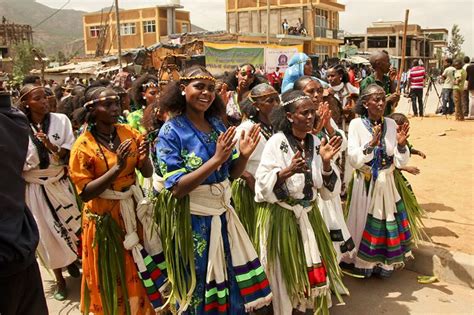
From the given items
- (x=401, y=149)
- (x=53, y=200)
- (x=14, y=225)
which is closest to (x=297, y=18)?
(x=401, y=149)

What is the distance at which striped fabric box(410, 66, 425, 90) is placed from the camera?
505 inches

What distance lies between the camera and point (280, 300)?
319 cm

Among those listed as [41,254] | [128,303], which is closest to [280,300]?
[128,303]

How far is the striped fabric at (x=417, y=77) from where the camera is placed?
42.1 feet

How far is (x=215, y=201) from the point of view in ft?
9.15

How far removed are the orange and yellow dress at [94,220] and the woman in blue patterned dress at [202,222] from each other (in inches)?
14.3

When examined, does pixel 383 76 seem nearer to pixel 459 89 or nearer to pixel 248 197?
pixel 248 197

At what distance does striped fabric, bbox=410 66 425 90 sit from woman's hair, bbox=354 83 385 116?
979 cm

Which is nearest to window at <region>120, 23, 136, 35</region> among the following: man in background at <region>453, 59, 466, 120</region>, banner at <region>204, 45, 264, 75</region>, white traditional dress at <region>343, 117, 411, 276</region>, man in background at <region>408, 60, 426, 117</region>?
banner at <region>204, 45, 264, 75</region>

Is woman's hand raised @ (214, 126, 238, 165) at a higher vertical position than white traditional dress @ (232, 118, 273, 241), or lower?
higher

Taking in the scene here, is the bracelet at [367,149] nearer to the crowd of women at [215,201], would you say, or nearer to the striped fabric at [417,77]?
the crowd of women at [215,201]

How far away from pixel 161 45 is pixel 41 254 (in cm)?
1989

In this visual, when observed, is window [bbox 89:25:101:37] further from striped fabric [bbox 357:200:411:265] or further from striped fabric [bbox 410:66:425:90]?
striped fabric [bbox 357:200:411:265]

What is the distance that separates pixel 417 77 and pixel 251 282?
1160 cm
